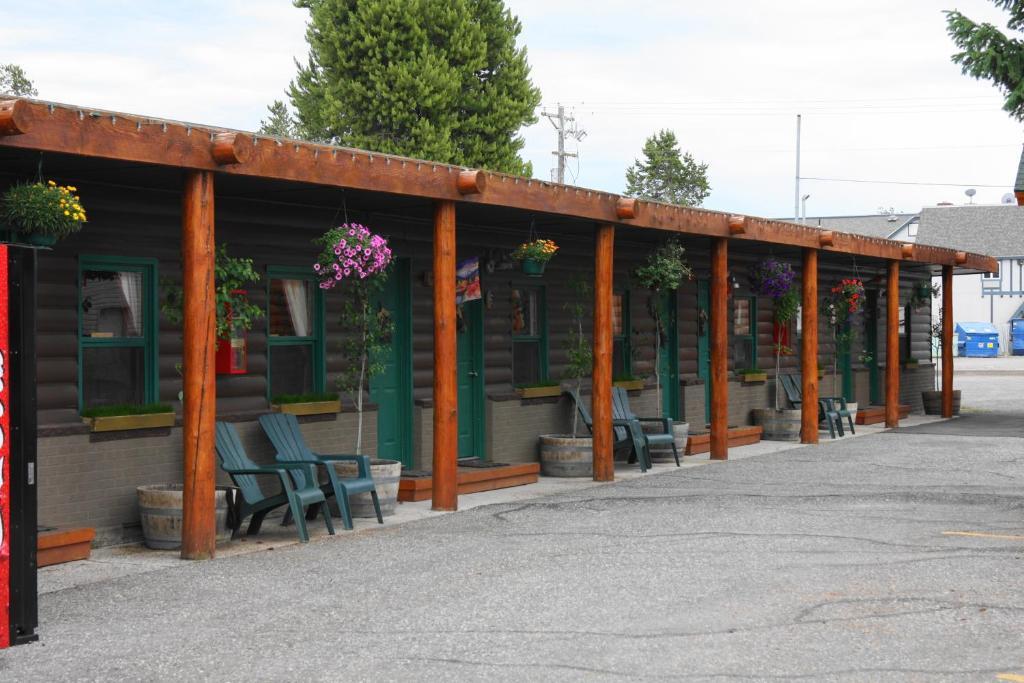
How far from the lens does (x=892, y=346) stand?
20219 millimetres

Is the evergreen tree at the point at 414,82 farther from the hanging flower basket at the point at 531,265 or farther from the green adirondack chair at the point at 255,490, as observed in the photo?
the green adirondack chair at the point at 255,490

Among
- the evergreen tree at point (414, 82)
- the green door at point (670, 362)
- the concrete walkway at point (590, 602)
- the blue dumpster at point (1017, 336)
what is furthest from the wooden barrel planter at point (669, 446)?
the blue dumpster at point (1017, 336)

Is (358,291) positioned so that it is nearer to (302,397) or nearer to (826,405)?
(302,397)

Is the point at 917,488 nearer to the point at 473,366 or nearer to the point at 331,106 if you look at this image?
the point at 473,366

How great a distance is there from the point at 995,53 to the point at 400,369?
38.8 feet

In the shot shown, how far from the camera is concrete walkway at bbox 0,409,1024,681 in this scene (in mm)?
5961

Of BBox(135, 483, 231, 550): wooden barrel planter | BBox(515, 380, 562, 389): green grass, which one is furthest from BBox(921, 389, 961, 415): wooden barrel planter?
BBox(135, 483, 231, 550): wooden barrel planter

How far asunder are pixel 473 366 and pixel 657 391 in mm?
3566

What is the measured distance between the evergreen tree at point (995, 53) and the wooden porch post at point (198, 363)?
14.7m

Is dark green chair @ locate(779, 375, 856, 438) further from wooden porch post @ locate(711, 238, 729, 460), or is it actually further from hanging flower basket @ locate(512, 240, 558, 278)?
hanging flower basket @ locate(512, 240, 558, 278)

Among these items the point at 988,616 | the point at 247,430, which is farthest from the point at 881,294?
the point at 988,616

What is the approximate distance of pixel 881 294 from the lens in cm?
2345

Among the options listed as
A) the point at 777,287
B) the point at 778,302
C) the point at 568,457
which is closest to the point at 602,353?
the point at 568,457

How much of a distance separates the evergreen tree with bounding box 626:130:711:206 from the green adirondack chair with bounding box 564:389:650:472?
199 ft
